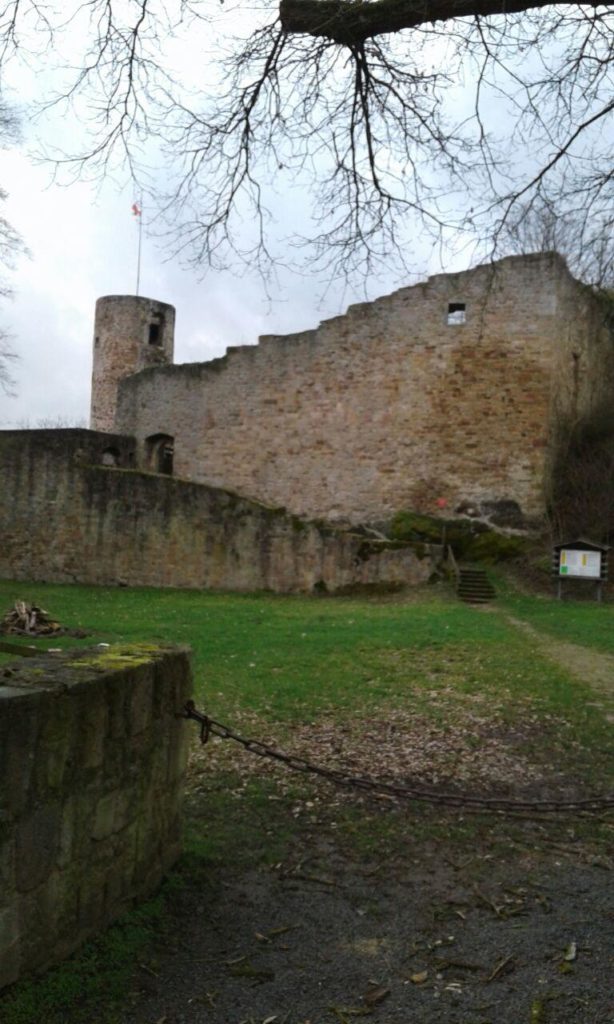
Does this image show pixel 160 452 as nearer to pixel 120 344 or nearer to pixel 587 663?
pixel 120 344

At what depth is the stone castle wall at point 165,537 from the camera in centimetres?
1939

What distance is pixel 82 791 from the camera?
3.44 meters

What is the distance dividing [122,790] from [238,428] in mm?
22174

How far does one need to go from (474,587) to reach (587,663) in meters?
8.09

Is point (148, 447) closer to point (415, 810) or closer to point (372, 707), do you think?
point (372, 707)

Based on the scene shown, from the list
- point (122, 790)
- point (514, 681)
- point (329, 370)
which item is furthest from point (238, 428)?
point (122, 790)

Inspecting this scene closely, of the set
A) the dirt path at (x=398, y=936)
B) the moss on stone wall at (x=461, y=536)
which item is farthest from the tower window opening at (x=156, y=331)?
the dirt path at (x=398, y=936)

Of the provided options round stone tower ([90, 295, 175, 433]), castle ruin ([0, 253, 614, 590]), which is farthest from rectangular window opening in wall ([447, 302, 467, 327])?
round stone tower ([90, 295, 175, 433])

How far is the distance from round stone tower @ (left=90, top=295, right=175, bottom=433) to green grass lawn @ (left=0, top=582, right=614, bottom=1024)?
16318mm

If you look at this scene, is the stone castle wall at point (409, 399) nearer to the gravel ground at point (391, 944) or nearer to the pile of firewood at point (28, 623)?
the pile of firewood at point (28, 623)

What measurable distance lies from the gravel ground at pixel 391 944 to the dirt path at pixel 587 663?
374 centimetres

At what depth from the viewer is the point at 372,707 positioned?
7.91 metres

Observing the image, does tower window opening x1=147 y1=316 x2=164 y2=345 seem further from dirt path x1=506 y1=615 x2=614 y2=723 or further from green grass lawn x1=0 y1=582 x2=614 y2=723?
dirt path x1=506 y1=615 x2=614 y2=723

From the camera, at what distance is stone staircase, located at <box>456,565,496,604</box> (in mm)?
18194
